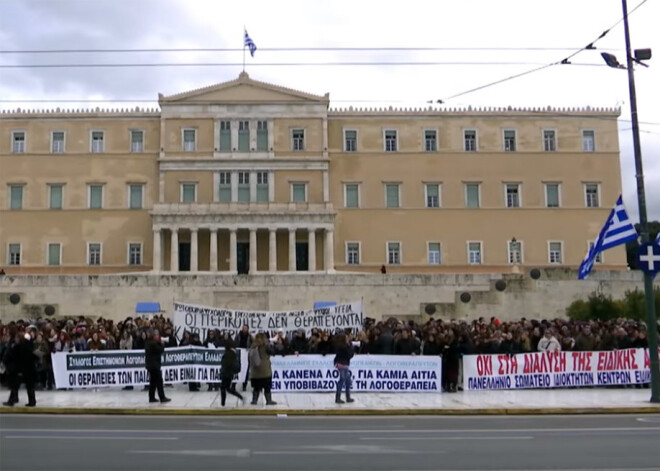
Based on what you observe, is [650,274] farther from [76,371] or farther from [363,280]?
[363,280]

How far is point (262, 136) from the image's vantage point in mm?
60188

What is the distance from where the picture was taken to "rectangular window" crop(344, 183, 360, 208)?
60.1 meters

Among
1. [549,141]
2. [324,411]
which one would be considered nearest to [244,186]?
[549,141]

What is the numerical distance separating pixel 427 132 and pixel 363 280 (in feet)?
77.8

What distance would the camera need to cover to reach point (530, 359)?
20.1 meters

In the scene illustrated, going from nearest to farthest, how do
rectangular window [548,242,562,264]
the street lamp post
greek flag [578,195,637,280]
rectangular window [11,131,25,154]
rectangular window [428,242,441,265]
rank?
the street lamp post, greek flag [578,195,637,280], rectangular window [428,242,441,265], rectangular window [548,242,562,264], rectangular window [11,131,25,154]

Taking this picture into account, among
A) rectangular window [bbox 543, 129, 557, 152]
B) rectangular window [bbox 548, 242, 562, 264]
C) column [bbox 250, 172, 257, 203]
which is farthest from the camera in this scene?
rectangular window [bbox 543, 129, 557, 152]

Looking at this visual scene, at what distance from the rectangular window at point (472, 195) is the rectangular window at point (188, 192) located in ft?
64.3

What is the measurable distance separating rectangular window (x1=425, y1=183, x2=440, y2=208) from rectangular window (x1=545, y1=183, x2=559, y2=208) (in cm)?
796

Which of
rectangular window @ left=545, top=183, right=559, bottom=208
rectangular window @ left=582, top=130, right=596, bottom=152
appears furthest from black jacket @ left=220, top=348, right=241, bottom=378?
rectangular window @ left=582, top=130, right=596, bottom=152

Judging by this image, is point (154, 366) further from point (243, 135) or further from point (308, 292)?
point (243, 135)

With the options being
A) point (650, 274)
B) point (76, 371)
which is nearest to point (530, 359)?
point (650, 274)

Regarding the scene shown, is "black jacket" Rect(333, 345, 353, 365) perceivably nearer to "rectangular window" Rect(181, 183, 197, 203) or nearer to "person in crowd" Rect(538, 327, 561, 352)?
"person in crowd" Rect(538, 327, 561, 352)

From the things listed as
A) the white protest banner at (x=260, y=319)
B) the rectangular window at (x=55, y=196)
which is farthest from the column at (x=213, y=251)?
the white protest banner at (x=260, y=319)
